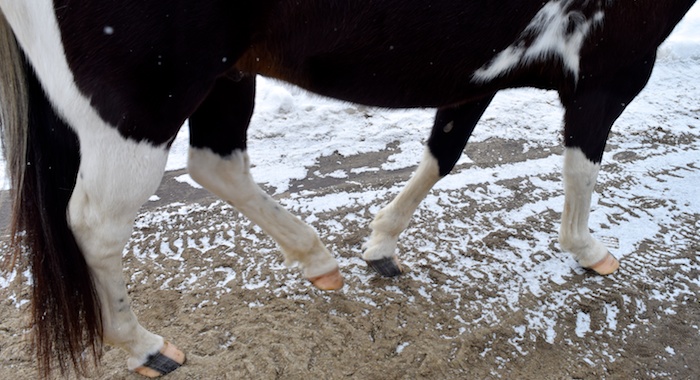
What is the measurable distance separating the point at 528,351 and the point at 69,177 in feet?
5.67

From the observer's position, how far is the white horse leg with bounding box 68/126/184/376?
4.71 feet

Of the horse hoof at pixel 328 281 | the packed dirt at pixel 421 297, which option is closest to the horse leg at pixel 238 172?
the horse hoof at pixel 328 281

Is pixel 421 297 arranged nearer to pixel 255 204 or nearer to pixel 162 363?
pixel 255 204

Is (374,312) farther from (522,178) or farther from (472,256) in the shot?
(522,178)

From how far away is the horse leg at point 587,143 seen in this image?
205 cm

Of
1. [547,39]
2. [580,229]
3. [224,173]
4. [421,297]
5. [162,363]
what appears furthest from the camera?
[580,229]

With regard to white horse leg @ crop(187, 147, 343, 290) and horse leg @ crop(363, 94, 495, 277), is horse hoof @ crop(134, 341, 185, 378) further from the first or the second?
horse leg @ crop(363, 94, 495, 277)

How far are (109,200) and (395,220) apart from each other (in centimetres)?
140

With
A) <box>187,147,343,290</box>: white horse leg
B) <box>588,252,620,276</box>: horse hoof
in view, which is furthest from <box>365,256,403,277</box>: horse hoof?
<box>588,252,620,276</box>: horse hoof

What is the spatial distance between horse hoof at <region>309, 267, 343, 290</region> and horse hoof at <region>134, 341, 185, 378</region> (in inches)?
23.6

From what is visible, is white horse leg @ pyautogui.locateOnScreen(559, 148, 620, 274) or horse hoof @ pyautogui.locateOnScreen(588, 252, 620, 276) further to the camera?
horse hoof @ pyautogui.locateOnScreen(588, 252, 620, 276)

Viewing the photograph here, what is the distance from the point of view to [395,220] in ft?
8.55

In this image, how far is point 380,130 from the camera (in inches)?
158

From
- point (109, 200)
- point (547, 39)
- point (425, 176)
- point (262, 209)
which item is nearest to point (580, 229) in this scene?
point (425, 176)
